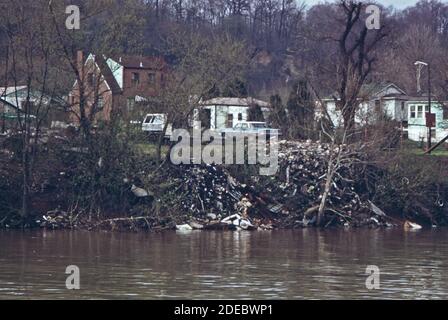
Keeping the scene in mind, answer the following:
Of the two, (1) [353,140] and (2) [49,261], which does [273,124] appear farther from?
(2) [49,261]

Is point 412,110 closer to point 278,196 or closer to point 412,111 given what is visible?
point 412,111

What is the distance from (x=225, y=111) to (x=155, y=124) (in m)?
10.4

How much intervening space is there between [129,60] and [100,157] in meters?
13.0

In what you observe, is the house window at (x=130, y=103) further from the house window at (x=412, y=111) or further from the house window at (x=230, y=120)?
the house window at (x=412, y=111)

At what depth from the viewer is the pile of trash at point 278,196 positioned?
43.1 metres

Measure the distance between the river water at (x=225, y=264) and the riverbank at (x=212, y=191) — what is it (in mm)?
1895

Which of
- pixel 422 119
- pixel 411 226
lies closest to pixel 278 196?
pixel 411 226

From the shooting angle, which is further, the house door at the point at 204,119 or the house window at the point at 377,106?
the house window at the point at 377,106

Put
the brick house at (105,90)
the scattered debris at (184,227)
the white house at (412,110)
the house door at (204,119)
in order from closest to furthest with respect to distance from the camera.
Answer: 1. the scattered debris at (184,227)
2. the brick house at (105,90)
3. the house door at (204,119)
4. the white house at (412,110)

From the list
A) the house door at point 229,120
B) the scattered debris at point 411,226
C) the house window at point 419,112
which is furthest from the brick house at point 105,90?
the house window at point 419,112

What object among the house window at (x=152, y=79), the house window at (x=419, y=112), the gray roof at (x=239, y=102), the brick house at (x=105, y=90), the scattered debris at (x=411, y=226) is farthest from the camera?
the house window at (x=419, y=112)

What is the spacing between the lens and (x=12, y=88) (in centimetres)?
4756

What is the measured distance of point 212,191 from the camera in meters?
43.9
